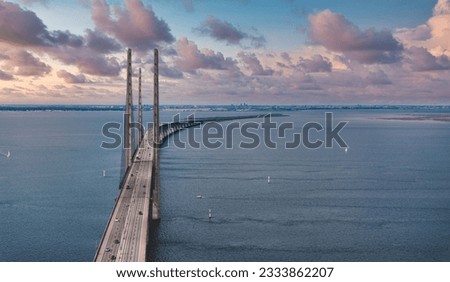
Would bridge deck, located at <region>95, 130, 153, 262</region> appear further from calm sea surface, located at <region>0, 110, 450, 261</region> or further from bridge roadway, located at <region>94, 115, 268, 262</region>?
calm sea surface, located at <region>0, 110, 450, 261</region>

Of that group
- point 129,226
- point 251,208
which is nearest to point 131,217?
point 129,226

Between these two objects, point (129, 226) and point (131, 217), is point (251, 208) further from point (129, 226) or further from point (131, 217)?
point (129, 226)

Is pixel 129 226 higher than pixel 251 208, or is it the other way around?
pixel 129 226

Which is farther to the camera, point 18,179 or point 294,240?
point 18,179

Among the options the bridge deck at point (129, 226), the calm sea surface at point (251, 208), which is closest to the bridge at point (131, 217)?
the bridge deck at point (129, 226)
